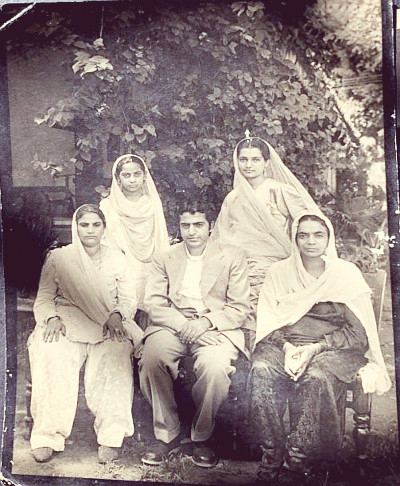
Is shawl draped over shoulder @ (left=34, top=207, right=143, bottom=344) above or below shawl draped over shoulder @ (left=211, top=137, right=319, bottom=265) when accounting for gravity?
below

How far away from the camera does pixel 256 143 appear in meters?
1.87

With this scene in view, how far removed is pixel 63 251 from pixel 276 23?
895mm

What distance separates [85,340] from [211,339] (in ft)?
1.23

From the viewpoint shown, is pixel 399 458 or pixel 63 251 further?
pixel 63 251

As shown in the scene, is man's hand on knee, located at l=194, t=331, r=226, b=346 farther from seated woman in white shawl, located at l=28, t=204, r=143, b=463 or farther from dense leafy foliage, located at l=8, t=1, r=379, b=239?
dense leafy foliage, located at l=8, t=1, r=379, b=239

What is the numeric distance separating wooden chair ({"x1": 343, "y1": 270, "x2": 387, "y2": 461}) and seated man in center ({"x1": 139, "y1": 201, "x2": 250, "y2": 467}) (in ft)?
1.11

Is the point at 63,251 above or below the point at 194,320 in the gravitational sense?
above

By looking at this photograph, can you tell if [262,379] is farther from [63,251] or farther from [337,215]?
[63,251]

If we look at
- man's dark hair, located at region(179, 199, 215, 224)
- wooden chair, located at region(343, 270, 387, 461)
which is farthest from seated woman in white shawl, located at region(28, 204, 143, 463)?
wooden chair, located at region(343, 270, 387, 461)

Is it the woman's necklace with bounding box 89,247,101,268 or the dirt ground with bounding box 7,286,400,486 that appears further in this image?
the woman's necklace with bounding box 89,247,101,268

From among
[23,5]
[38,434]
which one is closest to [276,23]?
[23,5]

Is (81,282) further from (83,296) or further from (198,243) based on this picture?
(198,243)

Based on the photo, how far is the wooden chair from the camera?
1.83m

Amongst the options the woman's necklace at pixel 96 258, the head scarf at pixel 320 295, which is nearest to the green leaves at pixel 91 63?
the woman's necklace at pixel 96 258
